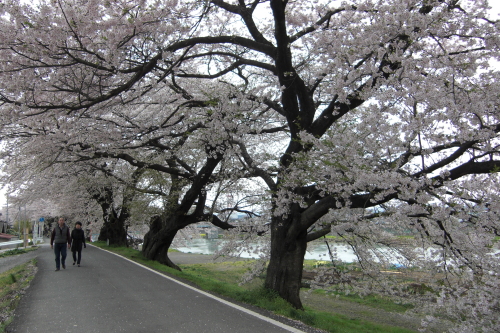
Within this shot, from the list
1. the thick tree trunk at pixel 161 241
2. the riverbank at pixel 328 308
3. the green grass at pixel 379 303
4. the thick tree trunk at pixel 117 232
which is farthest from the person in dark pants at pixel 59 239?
the thick tree trunk at pixel 117 232

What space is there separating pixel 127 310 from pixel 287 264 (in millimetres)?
3992

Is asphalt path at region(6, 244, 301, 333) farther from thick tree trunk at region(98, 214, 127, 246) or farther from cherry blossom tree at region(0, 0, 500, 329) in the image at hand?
thick tree trunk at region(98, 214, 127, 246)

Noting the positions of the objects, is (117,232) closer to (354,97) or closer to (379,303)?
(379,303)

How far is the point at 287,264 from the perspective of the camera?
8.93 m

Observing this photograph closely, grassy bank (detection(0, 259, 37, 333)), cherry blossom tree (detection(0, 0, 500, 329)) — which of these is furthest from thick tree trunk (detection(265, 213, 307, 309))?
grassy bank (detection(0, 259, 37, 333))

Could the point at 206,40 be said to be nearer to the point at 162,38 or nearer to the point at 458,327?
the point at 162,38

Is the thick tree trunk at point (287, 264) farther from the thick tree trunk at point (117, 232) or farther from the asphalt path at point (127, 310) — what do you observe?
the thick tree trunk at point (117, 232)

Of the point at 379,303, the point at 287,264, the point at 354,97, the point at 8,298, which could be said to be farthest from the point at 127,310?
the point at 379,303

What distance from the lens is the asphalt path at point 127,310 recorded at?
212 inches

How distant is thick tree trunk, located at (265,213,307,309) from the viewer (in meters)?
8.77

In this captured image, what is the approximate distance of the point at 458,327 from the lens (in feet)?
21.9

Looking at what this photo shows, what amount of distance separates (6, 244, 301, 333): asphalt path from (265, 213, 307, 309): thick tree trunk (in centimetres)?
177

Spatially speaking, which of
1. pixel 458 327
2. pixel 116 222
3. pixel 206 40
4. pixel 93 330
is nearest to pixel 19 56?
pixel 206 40

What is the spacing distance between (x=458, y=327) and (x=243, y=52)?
8.20m
